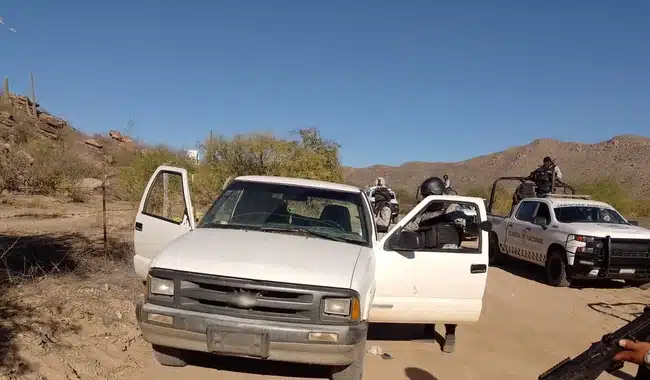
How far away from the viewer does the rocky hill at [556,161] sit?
62750 millimetres

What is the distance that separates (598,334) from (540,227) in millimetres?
3990

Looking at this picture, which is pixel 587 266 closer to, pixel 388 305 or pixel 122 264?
pixel 388 305

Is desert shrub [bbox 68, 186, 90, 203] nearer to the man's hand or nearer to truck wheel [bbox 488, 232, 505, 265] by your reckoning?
truck wheel [bbox 488, 232, 505, 265]

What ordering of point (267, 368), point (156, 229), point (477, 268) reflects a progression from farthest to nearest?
point (156, 229) → point (477, 268) → point (267, 368)

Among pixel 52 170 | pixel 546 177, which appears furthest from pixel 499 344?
pixel 52 170

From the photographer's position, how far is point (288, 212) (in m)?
5.30

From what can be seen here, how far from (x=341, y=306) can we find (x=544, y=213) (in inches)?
336

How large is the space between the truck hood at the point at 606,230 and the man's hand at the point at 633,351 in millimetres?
7430

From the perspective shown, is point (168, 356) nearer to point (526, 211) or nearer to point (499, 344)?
point (499, 344)

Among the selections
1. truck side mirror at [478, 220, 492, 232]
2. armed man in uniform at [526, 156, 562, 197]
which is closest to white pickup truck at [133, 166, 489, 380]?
truck side mirror at [478, 220, 492, 232]

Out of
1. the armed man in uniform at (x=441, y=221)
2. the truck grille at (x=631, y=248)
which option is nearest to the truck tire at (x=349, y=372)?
the armed man in uniform at (x=441, y=221)

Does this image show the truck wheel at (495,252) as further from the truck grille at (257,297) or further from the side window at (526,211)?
the truck grille at (257,297)

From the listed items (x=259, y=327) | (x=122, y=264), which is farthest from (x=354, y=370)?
(x=122, y=264)

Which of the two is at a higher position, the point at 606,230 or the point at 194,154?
the point at 194,154
